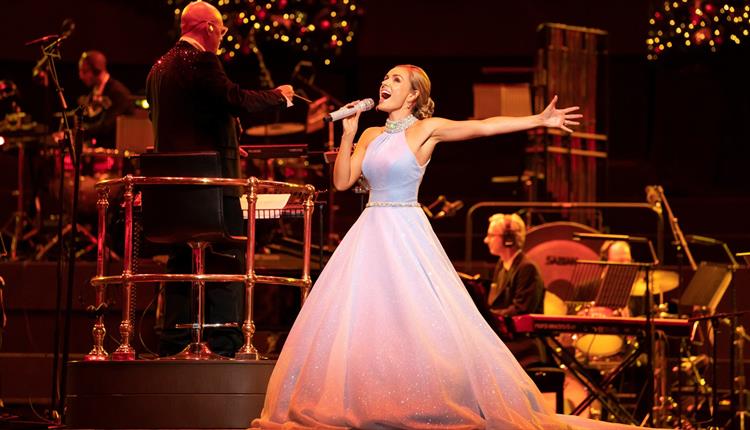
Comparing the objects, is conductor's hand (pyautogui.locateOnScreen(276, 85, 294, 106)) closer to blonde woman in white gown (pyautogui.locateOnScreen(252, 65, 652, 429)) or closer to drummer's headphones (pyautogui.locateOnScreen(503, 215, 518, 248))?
blonde woman in white gown (pyautogui.locateOnScreen(252, 65, 652, 429))

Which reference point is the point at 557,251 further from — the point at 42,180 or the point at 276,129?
the point at 42,180

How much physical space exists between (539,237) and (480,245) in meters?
1.66

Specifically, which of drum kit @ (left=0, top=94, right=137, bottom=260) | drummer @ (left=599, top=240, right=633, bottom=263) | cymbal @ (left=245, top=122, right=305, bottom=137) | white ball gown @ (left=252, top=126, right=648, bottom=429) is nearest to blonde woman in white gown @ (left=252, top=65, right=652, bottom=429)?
white ball gown @ (left=252, top=126, right=648, bottom=429)

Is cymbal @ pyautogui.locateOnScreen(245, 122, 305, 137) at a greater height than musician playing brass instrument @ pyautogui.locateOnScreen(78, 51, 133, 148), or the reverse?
musician playing brass instrument @ pyautogui.locateOnScreen(78, 51, 133, 148)

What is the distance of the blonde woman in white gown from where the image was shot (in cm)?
447

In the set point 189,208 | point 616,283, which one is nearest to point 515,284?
point 616,283

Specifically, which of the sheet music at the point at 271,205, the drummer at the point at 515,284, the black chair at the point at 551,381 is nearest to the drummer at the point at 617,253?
the drummer at the point at 515,284

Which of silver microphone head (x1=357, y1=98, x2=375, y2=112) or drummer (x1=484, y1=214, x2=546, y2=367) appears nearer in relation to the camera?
silver microphone head (x1=357, y1=98, x2=375, y2=112)

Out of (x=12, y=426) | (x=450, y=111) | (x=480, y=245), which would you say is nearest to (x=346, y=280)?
(x=12, y=426)

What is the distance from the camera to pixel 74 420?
5.23 metres

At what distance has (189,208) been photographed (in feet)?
17.7

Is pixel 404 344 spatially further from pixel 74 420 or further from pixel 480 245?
pixel 480 245

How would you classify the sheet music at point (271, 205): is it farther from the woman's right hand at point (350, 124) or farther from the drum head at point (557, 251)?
the drum head at point (557, 251)

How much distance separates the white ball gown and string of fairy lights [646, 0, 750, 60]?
7643mm
